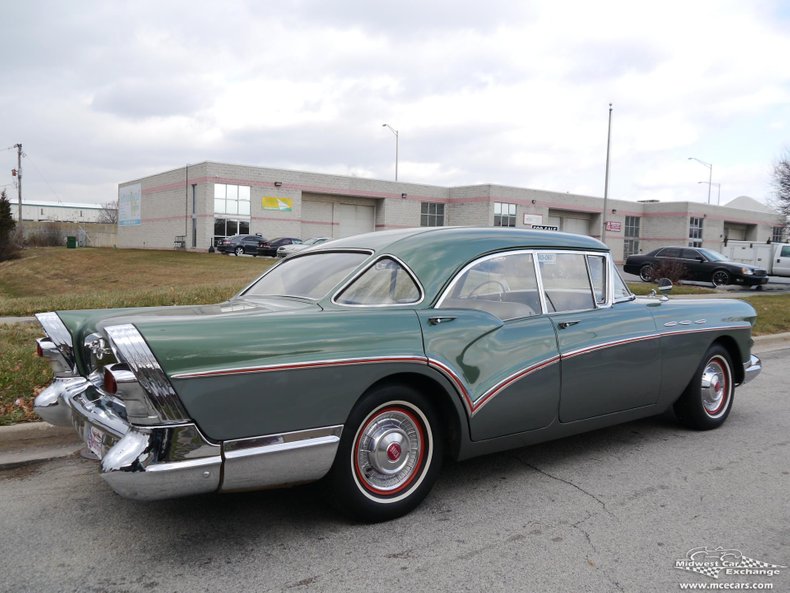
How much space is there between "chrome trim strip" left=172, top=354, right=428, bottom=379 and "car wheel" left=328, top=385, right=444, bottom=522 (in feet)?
0.53

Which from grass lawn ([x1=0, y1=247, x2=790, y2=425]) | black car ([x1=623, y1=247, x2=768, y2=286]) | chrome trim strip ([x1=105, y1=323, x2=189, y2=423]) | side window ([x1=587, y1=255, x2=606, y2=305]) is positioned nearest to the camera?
chrome trim strip ([x1=105, y1=323, x2=189, y2=423])

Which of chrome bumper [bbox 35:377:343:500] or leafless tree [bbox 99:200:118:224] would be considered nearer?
chrome bumper [bbox 35:377:343:500]

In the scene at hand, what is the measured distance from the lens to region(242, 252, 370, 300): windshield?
3.95m

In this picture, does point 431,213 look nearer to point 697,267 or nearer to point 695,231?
point 695,231

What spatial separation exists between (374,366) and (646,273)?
24.6 meters

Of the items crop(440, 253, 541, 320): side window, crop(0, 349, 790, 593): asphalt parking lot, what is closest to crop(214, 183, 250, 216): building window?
crop(0, 349, 790, 593): asphalt parking lot

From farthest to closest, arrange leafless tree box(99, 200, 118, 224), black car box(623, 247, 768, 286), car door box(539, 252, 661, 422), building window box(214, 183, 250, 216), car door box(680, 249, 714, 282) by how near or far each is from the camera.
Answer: leafless tree box(99, 200, 118, 224) → building window box(214, 183, 250, 216) → car door box(680, 249, 714, 282) → black car box(623, 247, 768, 286) → car door box(539, 252, 661, 422)

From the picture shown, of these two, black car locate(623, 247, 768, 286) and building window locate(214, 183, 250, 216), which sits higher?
building window locate(214, 183, 250, 216)

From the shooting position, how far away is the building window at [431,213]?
50.9m

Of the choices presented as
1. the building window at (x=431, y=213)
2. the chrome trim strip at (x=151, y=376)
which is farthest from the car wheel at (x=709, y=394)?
the building window at (x=431, y=213)

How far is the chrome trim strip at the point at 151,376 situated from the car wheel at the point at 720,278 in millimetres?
24280

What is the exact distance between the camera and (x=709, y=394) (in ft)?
17.7

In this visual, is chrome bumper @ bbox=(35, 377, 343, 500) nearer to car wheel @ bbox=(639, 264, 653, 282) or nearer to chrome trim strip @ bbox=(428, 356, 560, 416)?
chrome trim strip @ bbox=(428, 356, 560, 416)

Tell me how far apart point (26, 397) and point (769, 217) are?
71.8 metres
